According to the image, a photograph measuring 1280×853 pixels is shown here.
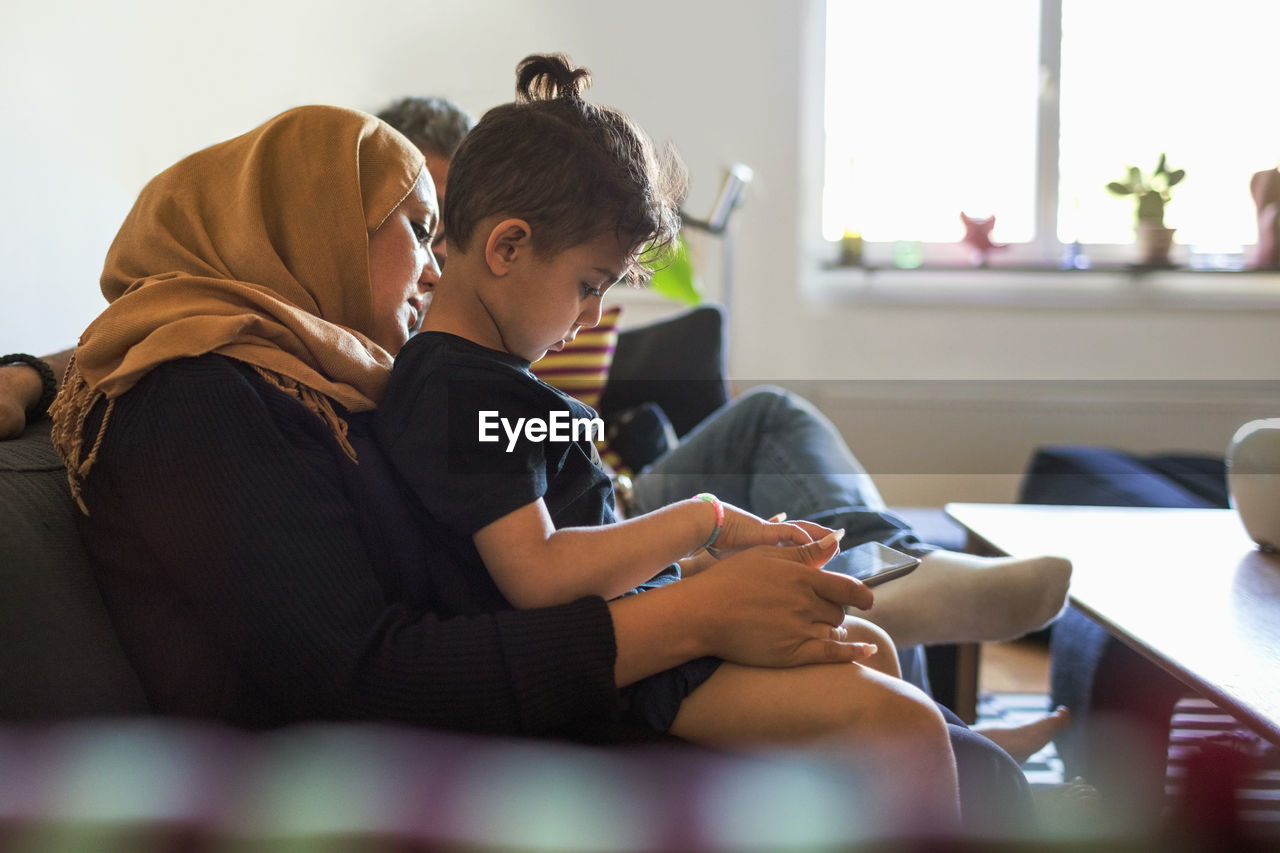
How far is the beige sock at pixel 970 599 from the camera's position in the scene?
1315 mm

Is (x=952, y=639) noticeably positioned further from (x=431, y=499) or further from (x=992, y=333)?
(x=992, y=333)

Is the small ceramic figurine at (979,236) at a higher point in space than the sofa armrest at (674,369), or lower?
higher

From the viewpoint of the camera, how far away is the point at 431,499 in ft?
2.88

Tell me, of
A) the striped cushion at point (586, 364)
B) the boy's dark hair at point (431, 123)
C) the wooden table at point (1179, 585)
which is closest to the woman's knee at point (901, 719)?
the wooden table at point (1179, 585)

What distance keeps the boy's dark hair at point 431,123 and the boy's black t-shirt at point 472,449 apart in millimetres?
914

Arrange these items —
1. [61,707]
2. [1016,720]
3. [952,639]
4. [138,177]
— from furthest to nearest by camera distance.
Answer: [1016,720] < [138,177] < [952,639] < [61,707]

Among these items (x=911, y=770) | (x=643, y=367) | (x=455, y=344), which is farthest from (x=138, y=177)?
(x=911, y=770)

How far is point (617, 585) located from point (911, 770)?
11.1 inches

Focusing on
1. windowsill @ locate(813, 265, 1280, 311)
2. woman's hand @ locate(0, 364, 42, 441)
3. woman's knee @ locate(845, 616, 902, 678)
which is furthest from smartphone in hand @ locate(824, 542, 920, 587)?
windowsill @ locate(813, 265, 1280, 311)

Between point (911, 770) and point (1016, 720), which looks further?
point (1016, 720)

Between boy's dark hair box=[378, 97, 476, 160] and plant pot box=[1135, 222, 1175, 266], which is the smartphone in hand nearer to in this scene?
boy's dark hair box=[378, 97, 476, 160]

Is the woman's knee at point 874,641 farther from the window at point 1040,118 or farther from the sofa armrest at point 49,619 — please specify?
the window at point 1040,118

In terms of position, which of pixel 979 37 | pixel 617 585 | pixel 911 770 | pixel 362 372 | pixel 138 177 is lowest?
pixel 911 770

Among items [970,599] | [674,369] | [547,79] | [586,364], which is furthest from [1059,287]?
[547,79]
